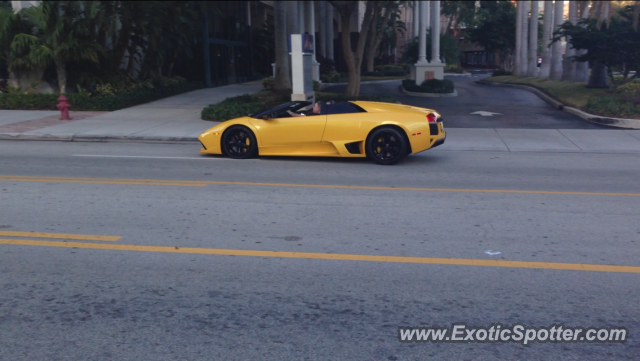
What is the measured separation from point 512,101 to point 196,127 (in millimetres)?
14152

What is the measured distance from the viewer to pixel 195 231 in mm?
6922

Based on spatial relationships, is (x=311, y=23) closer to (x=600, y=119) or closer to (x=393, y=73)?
(x=393, y=73)

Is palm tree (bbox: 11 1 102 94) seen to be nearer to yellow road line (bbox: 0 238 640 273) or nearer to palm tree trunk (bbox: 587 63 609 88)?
yellow road line (bbox: 0 238 640 273)

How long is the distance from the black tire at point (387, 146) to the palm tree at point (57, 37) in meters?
12.5

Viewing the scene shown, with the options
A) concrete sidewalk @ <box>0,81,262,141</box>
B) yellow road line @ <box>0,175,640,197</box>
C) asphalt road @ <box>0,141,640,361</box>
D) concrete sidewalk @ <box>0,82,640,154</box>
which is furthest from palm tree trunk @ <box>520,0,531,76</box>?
yellow road line @ <box>0,175,640,197</box>

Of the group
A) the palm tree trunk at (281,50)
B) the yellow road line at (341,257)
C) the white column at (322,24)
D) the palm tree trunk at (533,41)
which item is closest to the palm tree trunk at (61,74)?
the palm tree trunk at (281,50)

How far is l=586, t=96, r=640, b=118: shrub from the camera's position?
17719 mm

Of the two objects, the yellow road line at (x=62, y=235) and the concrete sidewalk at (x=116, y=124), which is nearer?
the yellow road line at (x=62, y=235)

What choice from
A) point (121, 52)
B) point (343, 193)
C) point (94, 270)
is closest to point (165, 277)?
point (94, 270)

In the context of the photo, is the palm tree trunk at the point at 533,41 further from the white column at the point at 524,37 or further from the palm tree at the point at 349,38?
the palm tree at the point at 349,38

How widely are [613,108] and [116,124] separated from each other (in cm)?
1414

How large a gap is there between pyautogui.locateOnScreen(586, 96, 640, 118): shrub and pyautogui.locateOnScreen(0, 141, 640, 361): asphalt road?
843 cm

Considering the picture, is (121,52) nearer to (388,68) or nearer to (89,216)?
(89,216)

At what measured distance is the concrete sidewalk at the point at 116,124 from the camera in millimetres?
15406
